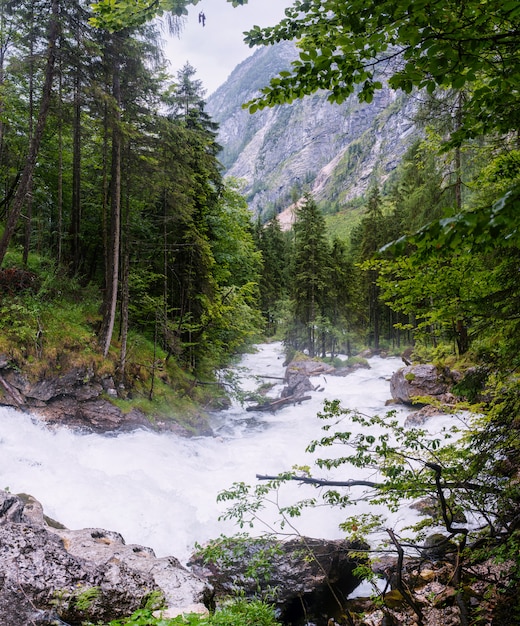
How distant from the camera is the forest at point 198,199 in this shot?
228 centimetres

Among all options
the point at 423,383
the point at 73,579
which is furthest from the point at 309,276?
the point at 73,579

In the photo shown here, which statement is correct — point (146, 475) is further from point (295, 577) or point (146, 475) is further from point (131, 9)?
point (131, 9)

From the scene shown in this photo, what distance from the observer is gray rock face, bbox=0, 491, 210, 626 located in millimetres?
3934

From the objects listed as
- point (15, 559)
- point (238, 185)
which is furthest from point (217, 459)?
point (238, 185)

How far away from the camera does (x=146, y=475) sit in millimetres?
9305

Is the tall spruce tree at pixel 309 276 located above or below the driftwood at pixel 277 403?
above

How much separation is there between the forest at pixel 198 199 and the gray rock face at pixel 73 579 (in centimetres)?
368

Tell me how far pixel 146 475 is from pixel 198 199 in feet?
36.9

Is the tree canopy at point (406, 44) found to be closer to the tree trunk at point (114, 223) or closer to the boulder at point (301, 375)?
the tree trunk at point (114, 223)

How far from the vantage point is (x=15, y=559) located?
4.28 m

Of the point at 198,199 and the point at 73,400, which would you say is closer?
the point at 73,400

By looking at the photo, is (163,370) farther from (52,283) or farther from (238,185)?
(238,185)

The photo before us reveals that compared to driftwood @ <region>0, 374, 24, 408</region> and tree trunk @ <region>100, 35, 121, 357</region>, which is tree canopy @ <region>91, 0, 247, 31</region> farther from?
tree trunk @ <region>100, 35, 121, 357</region>

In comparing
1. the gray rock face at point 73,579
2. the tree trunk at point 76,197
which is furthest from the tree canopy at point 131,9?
the tree trunk at point 76,197
